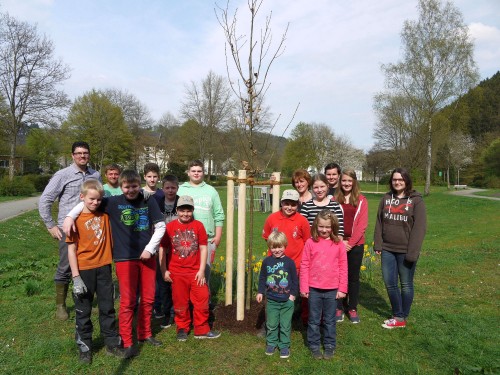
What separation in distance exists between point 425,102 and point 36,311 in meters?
29.3

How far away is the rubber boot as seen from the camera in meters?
4.51

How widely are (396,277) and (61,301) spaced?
400 cm

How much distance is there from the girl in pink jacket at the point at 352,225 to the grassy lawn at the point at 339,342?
1.05ft

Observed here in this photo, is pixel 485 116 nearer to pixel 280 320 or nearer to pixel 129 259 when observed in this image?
pixel 280 320

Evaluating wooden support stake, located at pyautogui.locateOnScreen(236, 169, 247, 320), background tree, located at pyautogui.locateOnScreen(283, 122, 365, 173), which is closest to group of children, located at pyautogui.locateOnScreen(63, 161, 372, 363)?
wooden support stake, located at pyautogui.locateOnScreen(236, 169, 247, 320)

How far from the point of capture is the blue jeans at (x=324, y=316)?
3.67 m

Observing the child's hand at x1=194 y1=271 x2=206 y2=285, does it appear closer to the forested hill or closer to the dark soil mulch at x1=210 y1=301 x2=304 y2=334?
the dark soil mulch at x1=210 y1=301 x2=304 y2=334

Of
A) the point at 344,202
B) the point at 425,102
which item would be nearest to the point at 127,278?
the point at 344,202

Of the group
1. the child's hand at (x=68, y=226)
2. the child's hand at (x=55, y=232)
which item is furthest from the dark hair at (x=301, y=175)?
the child's hand at (x=55, y=232)

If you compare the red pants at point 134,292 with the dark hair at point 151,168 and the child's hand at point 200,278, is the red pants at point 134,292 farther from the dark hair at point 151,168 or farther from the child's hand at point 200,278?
the dark hair at point 151,168

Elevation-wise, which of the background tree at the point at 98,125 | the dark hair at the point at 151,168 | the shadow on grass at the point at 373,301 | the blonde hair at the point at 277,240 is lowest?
the shadow on grass at the point at 373,301

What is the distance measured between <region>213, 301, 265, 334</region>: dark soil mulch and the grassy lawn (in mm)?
119

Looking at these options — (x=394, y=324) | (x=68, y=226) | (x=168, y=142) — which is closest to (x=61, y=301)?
(x=68, y=226)

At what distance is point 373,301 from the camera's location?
543 centimetres
